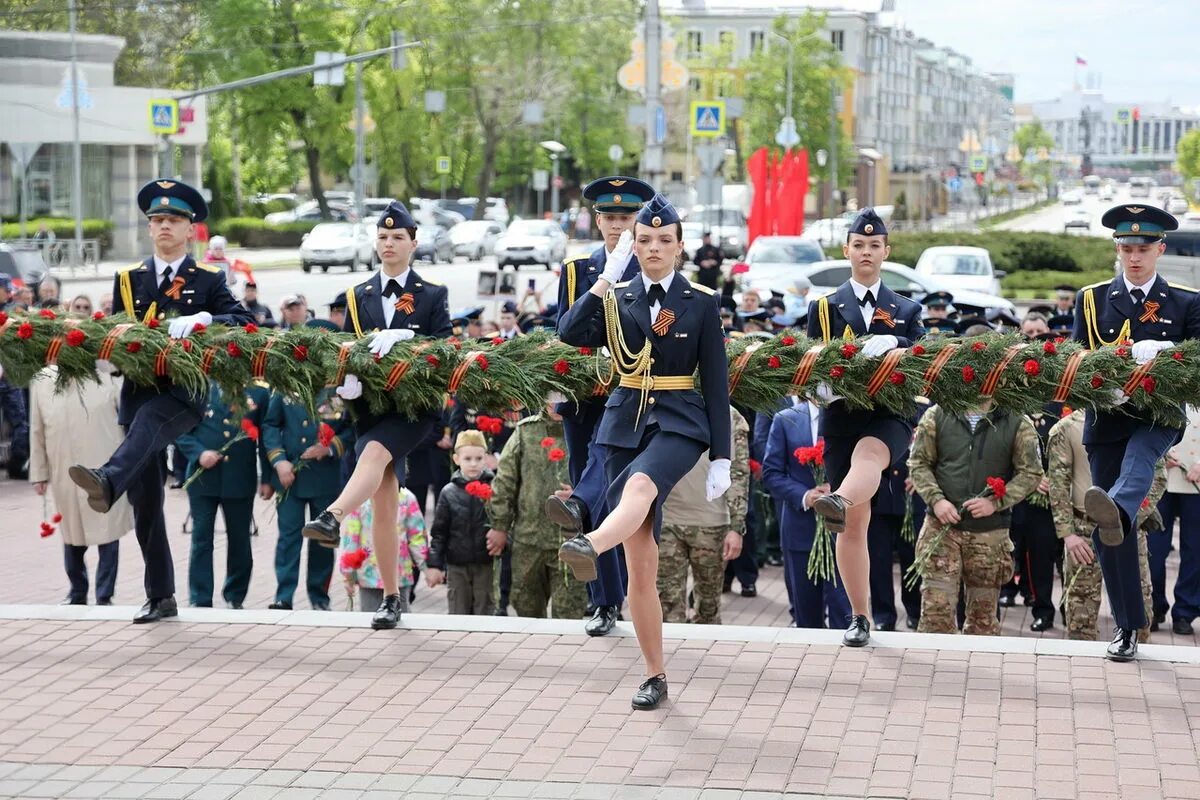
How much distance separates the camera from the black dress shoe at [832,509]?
7.59 metres

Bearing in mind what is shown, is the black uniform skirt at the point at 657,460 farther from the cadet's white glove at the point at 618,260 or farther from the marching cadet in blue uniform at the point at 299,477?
the marching cadet in blue uniform at the point at 299,477

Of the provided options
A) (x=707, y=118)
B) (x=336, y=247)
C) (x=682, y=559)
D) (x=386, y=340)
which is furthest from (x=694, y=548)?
(x=336, y=247)

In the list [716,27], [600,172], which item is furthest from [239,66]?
[716,27]

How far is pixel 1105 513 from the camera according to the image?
296 inches

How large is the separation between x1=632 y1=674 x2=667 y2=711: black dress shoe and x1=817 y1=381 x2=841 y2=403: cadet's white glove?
5.52 feet

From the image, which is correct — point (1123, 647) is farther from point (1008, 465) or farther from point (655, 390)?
point (655, 390)

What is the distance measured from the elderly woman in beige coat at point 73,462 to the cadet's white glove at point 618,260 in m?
5.03

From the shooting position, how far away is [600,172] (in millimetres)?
88375

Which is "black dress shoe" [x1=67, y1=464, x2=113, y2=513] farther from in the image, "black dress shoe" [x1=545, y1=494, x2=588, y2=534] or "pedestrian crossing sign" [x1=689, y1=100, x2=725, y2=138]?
"pedestrian crossing sign" [x1=689, y1=100, x2=725, y2=138]

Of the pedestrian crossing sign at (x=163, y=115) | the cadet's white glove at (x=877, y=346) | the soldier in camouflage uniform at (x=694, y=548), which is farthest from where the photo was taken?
the pedestrian crossing sign at (x=163, y=115)

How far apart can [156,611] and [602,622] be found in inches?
94.6

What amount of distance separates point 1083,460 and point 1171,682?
108 inches

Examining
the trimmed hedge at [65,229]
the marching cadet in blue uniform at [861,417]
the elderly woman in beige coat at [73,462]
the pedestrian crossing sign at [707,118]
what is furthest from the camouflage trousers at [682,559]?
the trimmed hedge at [65,229]

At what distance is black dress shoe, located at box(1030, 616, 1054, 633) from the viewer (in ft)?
37.5
